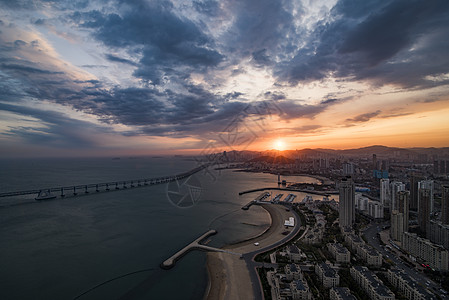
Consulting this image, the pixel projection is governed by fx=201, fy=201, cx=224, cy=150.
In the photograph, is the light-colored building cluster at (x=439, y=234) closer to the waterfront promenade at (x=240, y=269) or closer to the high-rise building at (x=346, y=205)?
the high-rise building at (x=346, y=205)

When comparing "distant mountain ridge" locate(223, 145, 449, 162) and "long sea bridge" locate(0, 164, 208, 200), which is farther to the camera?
"distant mountain ridge" locate(223, 145, 449, 162)

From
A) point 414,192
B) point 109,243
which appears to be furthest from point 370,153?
point 109,243

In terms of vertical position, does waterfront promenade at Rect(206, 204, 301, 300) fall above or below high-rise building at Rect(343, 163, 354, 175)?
below

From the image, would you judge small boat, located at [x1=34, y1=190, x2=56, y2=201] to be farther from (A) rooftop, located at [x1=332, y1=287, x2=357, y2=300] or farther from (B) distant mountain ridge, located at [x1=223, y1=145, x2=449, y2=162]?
(B) distant mountain ridge, located at [x1=223, y1=145, x2=449, y2=162]

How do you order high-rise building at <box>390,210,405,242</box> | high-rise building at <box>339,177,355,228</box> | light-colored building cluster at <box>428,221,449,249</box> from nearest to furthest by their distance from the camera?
light-colored building cluster at <box>428,221,449,249</box> → high-rise building at <box>390,210,405,242</box> → high-rise building at <box>339,177,355,228</box>

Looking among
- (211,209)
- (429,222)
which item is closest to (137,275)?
(211,209)

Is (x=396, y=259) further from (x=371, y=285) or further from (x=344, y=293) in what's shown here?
(x=344, y=293)

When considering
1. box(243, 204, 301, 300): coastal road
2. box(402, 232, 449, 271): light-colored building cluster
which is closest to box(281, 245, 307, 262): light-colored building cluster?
box(243, 204, 301, 300): coastal road
